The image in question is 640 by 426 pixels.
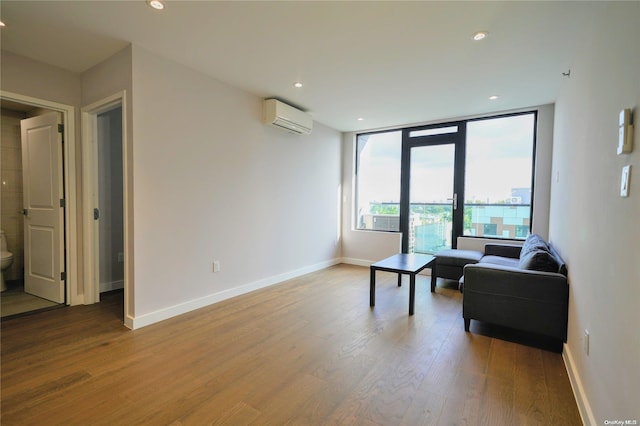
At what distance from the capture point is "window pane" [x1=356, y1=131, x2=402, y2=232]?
545 centimetres

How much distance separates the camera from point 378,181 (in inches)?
222

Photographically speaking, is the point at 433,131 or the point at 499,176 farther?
the point at 433,131

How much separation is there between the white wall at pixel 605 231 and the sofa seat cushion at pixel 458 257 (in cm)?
161

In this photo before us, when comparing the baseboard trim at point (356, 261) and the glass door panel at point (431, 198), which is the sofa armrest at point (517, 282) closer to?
the glass door panel at point (431, 198)

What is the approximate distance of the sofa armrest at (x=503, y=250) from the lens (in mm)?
3992

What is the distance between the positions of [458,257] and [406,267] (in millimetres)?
1119

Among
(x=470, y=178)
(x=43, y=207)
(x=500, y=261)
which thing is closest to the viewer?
(x=43, y=207)

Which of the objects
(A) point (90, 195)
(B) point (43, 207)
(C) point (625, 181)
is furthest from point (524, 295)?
(B) point (43, 207)

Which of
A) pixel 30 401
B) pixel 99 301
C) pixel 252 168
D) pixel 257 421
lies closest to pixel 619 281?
pixel 257 421

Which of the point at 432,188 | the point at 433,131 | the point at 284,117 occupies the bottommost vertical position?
the point at 432,188

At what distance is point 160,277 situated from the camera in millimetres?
2873

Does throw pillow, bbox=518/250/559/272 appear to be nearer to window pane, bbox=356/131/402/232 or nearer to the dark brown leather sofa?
the dark brown leather sofa

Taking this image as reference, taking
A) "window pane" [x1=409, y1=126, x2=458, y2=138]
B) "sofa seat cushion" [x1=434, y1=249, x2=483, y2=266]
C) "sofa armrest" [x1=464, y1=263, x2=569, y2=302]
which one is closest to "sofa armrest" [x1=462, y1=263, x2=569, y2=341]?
"sofa armrest" [x1=464, y1=263, x2=569, y2=302]

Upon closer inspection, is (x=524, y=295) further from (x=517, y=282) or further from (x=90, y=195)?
(x=90, y=195)
